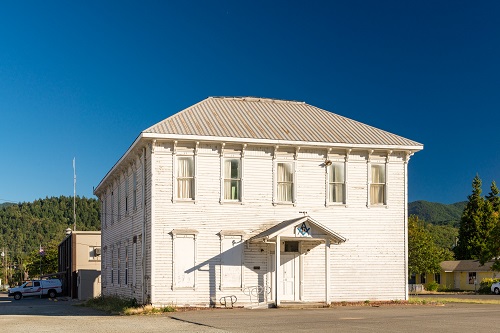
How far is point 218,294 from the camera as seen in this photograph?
32531 millimetres

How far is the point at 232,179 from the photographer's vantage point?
33.2 meters

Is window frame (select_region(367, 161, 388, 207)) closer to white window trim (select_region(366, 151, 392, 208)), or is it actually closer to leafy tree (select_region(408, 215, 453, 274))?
white window trim (select_region(366, 151, 392, 208))

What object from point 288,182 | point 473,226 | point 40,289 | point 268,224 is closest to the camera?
point 268,224

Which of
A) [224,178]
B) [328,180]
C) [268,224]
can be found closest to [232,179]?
[224,178]

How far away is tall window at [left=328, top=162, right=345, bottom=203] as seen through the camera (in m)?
34.8

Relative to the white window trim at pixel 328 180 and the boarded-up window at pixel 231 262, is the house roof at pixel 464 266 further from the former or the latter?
the boarded-up window at pixel 231 262

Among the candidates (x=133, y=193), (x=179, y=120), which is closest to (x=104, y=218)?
(x=133, y=193)

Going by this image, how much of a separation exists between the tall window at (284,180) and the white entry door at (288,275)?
8.45 ft

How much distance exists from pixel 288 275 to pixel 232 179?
486cm

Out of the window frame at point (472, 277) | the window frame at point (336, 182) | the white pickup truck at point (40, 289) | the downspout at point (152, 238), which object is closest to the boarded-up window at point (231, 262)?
the downspout at point (152, 238)

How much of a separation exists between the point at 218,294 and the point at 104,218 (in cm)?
1743

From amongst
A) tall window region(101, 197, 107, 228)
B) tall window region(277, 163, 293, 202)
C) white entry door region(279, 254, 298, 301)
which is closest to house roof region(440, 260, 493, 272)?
tall window region(101, 197, 107, 228)

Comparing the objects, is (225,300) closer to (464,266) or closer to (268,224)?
(268,224)

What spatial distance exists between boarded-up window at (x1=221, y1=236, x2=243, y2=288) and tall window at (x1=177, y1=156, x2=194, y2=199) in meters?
2.46
